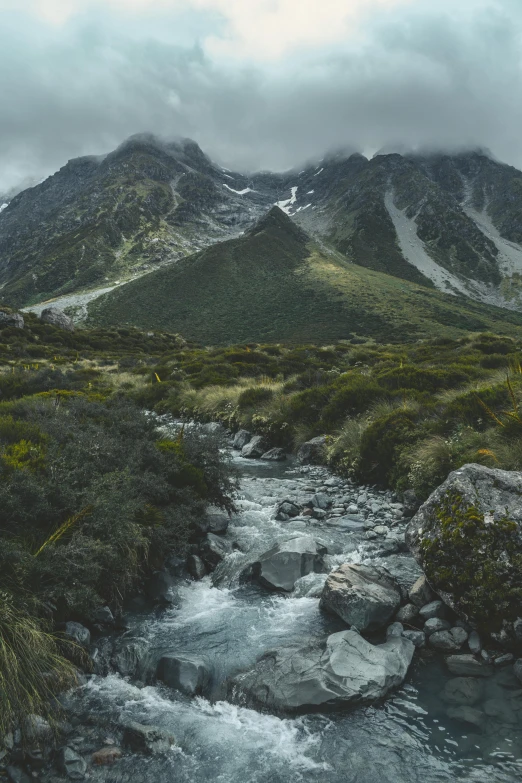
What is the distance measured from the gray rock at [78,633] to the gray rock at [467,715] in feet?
13.3

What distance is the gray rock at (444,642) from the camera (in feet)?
16.9

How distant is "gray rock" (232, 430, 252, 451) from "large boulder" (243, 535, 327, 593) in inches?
359

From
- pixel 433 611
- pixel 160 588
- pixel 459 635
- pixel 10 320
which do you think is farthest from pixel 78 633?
pixel 10 320

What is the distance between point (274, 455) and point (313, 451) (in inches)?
58.5

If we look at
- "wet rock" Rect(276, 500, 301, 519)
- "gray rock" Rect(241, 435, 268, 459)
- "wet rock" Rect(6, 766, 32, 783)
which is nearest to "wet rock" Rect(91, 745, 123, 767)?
"wet rock" Rect(6, 766, 32, 783)

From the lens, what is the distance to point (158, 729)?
4.16 metres

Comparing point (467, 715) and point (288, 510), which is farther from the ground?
point (288, 510)

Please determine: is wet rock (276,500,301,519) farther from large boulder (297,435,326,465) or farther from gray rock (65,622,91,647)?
gray rock (65,622,91,647)

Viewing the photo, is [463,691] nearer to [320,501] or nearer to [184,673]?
[184,673]

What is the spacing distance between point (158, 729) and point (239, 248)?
146381 millimetres

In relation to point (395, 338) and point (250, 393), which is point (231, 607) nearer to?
point (250, 393)

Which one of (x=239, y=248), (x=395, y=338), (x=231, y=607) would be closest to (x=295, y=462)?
(x=231, y=607)

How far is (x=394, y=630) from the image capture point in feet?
17.8

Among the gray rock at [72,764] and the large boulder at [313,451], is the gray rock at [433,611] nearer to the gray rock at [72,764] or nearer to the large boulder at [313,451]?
the gray rock at [72,764]
